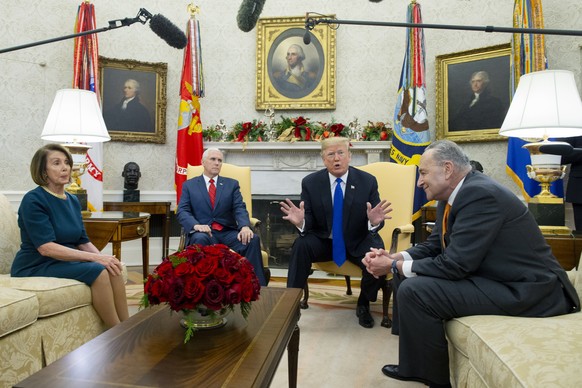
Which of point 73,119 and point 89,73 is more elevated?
point 89,73

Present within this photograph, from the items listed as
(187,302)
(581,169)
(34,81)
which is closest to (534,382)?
(187,302)

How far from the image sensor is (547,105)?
2570mm

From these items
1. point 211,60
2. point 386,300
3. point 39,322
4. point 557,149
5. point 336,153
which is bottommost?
point 386,300

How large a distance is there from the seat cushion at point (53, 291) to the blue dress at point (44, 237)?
0.06 m

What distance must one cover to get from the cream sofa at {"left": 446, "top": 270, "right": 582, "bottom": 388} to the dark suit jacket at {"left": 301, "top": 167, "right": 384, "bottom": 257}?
1.51 m

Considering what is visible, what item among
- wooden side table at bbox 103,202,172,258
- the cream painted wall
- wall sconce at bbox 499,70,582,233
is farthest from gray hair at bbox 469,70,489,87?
wooden side table at bbox 103,202,172,258

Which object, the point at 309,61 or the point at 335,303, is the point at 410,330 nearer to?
the point at 335,303

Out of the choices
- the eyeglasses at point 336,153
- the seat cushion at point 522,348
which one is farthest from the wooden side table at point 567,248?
the eyeglasses at point 336,153

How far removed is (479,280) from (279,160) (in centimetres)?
406

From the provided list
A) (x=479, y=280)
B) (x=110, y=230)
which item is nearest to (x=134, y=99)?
(x=110, y=230)

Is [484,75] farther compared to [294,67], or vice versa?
[294,67]

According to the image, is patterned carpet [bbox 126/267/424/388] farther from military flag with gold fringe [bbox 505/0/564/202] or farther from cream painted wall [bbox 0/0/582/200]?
cream painted wall [bbox 0/0/582/200]

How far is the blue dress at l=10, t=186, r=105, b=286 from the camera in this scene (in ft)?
7.66

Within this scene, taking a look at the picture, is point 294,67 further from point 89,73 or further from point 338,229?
point 338,229
